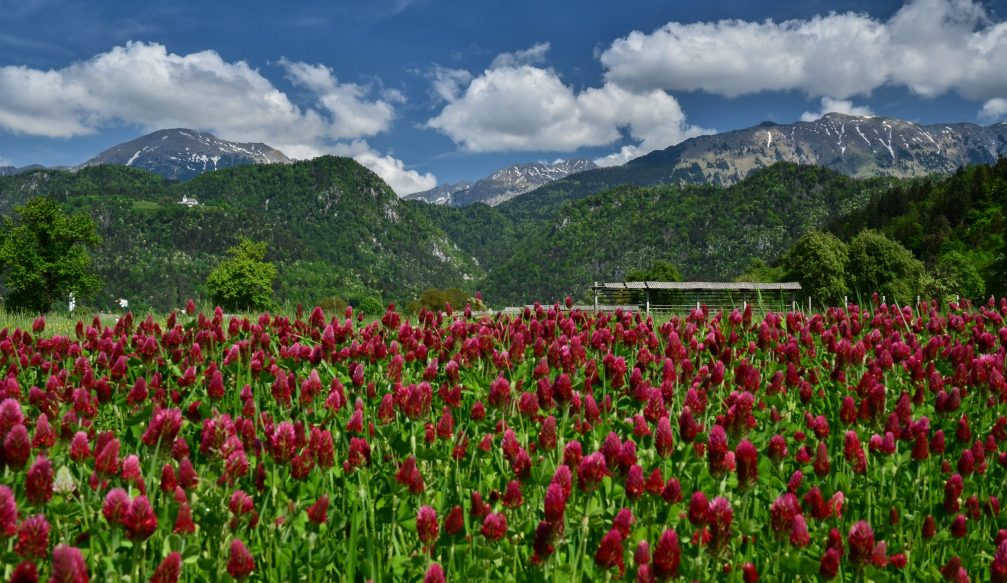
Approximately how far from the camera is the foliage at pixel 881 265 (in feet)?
284

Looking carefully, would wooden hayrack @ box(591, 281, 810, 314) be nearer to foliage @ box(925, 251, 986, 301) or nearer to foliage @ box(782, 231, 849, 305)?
foliage @ box(782, 231, 849, 305)

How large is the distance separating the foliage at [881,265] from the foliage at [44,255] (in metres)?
92.8

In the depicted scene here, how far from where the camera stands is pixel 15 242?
6975cm

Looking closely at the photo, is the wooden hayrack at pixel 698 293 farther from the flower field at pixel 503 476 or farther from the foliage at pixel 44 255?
the foliage at pixel 44 255

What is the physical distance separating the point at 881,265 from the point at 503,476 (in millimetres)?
99370

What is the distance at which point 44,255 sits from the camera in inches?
2778

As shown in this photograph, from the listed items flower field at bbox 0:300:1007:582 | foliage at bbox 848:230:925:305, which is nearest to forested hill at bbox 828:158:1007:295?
foliage at bbox 848:230:925:305

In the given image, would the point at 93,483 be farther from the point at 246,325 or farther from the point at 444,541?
the point at 246,325

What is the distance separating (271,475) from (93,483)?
28.1 inches

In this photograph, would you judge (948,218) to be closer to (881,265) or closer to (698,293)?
(881,265)

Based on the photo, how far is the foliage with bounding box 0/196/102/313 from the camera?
6906cm

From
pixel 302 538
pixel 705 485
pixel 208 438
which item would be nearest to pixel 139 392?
pixel 208 438

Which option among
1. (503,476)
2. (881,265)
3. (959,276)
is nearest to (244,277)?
(881,265)

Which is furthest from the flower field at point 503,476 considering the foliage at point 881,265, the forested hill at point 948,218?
the forested hill at point 948,218
